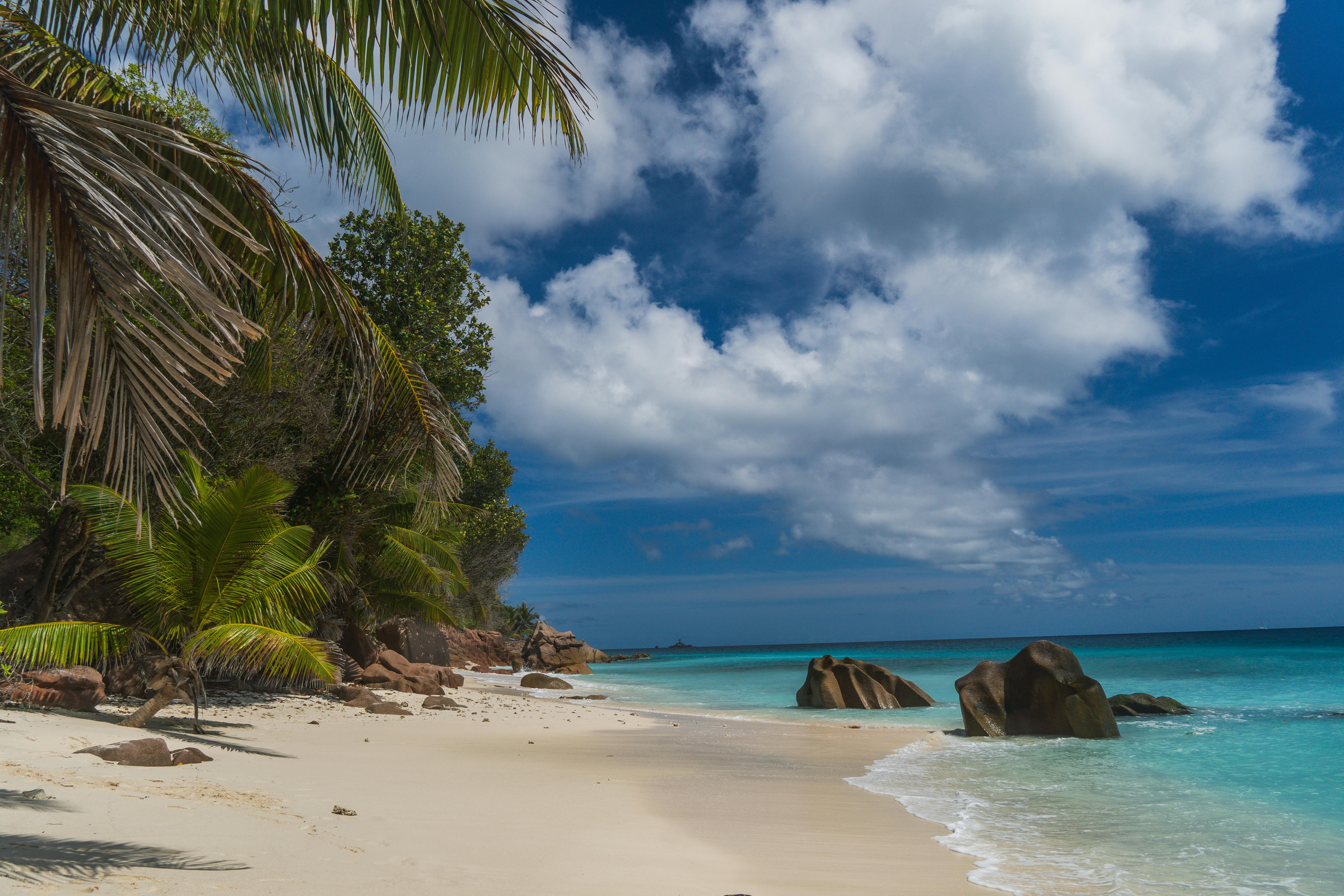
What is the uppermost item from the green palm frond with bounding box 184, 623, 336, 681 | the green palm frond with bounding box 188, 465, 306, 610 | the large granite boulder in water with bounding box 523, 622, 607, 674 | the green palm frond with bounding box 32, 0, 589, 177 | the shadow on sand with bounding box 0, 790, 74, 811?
the green palm frond with bounding box 32, 0, 589, 177

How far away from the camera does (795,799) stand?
7.75 metres

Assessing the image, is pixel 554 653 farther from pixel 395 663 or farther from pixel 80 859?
pixel 80 859

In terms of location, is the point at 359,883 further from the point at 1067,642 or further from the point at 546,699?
the point at 1067,642

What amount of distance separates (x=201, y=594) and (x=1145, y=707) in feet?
56.4


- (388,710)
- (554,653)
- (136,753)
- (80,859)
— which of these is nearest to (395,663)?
(388,710)

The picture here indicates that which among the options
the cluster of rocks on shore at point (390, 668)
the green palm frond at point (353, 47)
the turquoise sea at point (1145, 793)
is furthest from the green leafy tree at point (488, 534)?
the green palm frond at point (353, 47)

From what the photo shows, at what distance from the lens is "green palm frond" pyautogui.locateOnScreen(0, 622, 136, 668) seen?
7355 mm

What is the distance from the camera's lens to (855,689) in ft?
63.9

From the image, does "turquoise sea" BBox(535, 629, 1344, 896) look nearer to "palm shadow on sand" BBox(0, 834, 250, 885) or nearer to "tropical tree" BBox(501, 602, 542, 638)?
"palm shadow on sand" BBox(0, 834, 250, 885)

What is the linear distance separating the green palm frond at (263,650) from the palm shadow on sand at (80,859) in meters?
3.95

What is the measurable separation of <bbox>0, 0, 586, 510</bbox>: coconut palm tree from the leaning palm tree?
131 centimetres

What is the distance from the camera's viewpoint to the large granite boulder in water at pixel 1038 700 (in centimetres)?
1332

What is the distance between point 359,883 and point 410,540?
14477 mm

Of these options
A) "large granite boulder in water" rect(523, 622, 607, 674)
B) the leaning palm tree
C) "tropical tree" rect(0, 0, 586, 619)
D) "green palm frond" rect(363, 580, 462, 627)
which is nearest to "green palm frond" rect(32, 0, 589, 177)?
"tropical tree" rect(0, 0, 586, 619)
